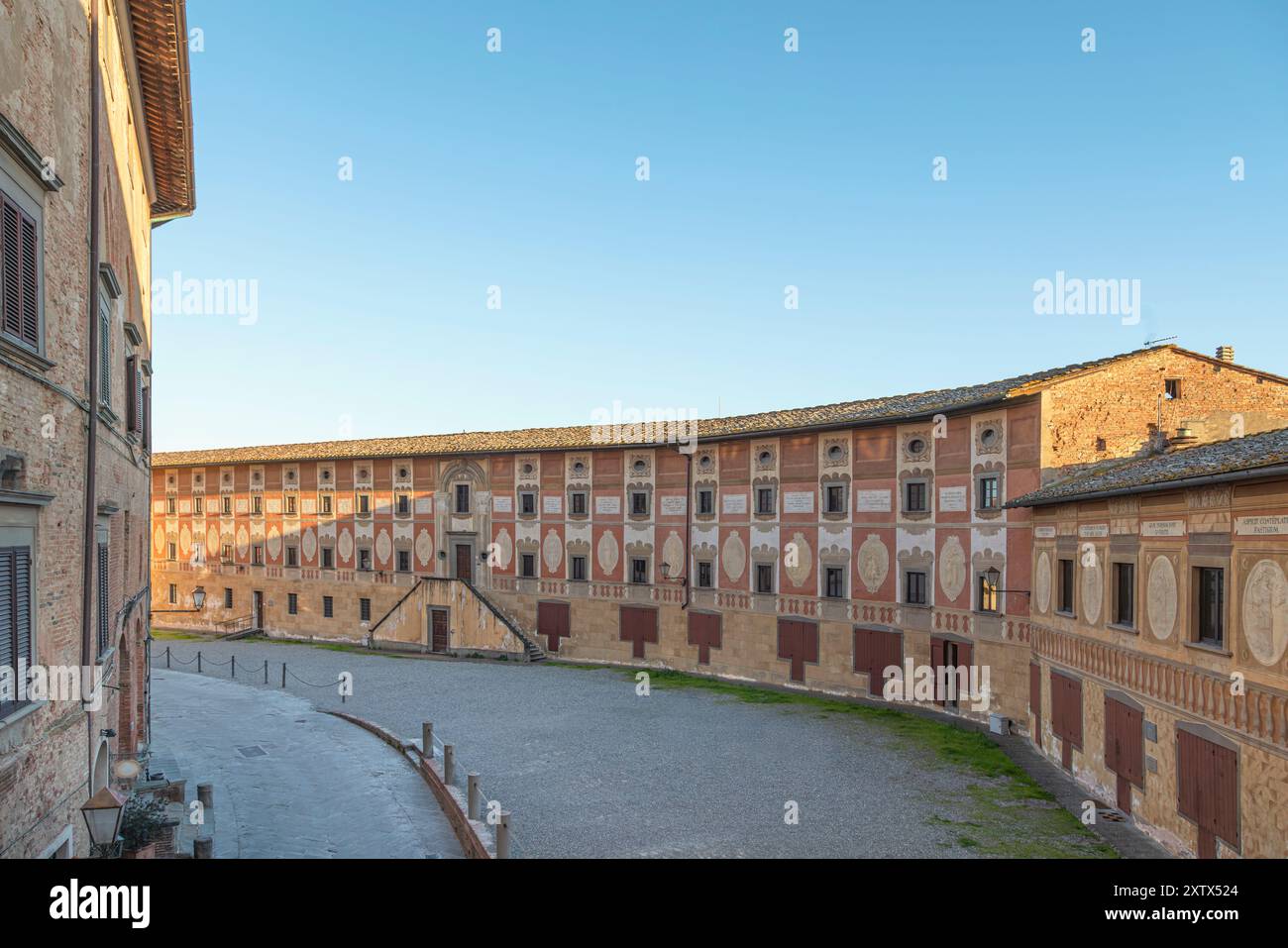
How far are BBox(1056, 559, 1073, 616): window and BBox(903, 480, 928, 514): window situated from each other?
22.1ft

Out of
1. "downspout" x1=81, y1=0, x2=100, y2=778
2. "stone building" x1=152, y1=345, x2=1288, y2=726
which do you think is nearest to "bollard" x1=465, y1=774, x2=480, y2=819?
"downspout" x1=81, y1=0, x2=100, y2=778

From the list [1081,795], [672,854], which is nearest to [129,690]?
[672,854]

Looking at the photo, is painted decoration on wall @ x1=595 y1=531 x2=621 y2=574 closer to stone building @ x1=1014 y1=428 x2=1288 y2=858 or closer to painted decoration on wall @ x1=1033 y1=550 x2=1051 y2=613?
painted decoration on wall @ x1=1033 y1=550 x2=1051 y2=613

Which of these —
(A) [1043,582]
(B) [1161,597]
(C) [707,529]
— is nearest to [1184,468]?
(B) [1161,597]

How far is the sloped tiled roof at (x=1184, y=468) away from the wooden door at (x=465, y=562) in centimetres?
2666

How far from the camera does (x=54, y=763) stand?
7.65m

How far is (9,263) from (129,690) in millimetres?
11908

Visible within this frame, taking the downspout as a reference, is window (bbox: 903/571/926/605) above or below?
below

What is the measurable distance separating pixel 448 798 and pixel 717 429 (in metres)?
19.5

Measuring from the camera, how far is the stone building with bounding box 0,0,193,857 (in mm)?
6445
